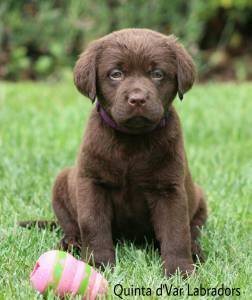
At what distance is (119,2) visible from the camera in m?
11.7

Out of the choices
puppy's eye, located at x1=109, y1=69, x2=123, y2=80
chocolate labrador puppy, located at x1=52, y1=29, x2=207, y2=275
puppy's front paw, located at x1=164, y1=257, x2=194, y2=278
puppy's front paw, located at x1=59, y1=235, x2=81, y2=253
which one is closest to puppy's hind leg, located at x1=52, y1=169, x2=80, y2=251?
puppy's front paw, located at x1=59, y1=235, x2=81, y2=253

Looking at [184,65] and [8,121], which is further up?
[184,65]

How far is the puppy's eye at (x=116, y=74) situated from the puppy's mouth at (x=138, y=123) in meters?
0.24

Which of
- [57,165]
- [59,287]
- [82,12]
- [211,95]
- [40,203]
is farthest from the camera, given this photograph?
[82,12]

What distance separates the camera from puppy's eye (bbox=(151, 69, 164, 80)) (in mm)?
3945

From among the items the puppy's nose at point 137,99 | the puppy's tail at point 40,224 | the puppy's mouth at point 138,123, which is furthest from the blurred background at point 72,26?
the puppy's nose at point 137,99

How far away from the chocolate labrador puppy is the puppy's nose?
9 cm

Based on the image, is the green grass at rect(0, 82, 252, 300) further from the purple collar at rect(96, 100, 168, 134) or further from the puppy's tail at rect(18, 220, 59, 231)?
the purple collar at rect(96, 100, 168, 134)

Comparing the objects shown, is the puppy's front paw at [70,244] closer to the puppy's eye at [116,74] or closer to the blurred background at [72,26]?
the puppy's eye at [116,74]

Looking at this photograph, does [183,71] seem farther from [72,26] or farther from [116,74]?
[72,26]

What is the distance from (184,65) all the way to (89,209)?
0.93 metres

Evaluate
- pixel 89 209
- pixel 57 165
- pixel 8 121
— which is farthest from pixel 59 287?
pixel 8 121

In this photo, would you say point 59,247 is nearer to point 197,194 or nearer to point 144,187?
point 144,187

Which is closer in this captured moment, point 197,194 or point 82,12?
point 197,194
